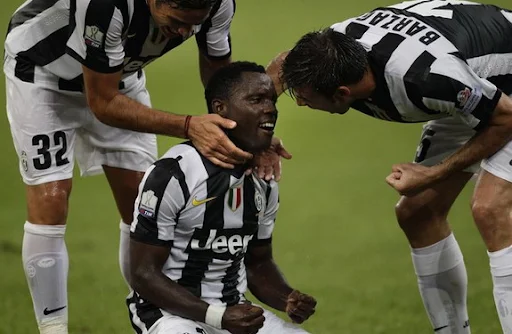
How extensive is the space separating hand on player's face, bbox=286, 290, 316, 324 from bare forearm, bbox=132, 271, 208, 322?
0.93ft

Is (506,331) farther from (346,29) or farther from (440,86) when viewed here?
(346,29)

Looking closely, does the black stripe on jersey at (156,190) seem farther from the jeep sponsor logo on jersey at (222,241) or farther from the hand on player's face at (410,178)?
the hand on player's face at (410,178)

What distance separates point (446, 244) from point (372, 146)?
215cm

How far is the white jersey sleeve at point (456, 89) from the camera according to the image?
316 cm

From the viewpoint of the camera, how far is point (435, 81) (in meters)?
3.16

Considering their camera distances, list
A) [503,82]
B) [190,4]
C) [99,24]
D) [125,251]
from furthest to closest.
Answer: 1. [125,251]
2. [503,82]
3. [99,24]
4. [190,4]

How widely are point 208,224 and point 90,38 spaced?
2.38 feet

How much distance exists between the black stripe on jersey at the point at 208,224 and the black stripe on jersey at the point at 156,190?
0.29ft

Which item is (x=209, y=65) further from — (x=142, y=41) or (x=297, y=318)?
Result: (x=297, y=318)

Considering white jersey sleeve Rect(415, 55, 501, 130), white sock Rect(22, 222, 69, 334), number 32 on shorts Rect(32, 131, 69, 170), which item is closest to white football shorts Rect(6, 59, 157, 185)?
number 32 on shorts Rect(32, 131, 69, 170)

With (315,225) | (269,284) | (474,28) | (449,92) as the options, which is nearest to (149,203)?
(269,284)

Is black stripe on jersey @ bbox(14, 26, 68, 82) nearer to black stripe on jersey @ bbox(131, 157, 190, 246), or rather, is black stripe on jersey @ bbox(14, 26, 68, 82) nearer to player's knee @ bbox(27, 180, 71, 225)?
player's knee @ bbox(27, 180, 71, 225)

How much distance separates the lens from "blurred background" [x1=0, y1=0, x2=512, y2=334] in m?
4.28

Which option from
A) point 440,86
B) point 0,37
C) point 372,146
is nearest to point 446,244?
point 440,86
